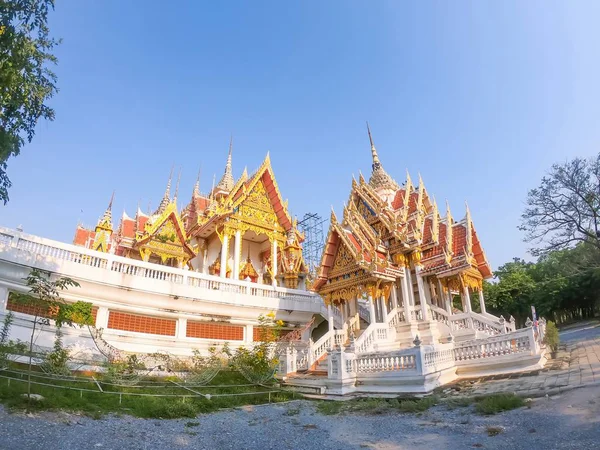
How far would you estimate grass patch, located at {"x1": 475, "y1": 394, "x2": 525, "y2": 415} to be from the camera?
6457 millimetres

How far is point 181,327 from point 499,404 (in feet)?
32.2

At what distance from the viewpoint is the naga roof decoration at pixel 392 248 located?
1423cm

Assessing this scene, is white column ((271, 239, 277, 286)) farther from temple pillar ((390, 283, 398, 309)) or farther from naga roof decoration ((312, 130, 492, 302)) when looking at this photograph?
temple pillar ((390, 283, 398, 309))

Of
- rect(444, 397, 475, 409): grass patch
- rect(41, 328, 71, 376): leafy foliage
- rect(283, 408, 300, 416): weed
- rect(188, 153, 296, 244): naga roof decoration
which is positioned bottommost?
rect(283, 408, 300, 416): weed

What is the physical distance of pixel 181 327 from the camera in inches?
510

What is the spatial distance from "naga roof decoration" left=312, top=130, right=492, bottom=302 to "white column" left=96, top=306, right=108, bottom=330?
773 cm

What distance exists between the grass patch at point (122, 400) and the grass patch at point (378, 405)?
1651 millimetres

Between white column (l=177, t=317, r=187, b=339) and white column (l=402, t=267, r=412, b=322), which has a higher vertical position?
white column (l=402, t=267, r=412, b=322)

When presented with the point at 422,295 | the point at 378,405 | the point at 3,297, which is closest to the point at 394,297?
the point at 422,295

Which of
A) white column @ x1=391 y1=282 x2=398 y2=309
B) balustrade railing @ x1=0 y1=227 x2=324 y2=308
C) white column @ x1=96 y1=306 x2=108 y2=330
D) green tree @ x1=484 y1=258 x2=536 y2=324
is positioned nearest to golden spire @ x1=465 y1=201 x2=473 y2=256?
white column @ x1=391 y1=282 x2=398 y2=309

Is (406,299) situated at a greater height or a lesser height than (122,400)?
greater

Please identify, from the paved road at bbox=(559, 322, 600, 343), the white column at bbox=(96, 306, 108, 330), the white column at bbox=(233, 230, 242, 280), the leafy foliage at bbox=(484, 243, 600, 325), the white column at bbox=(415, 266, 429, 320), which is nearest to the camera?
the white column at bbox=(96, 306, 108, 330)

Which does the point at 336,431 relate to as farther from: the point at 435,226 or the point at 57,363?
the point at 435,226

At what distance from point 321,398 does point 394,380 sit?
1924mm
